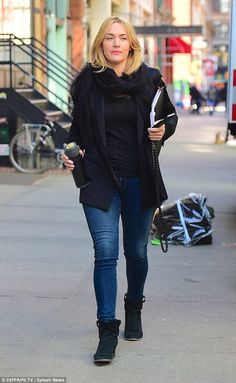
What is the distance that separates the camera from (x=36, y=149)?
13.2 m

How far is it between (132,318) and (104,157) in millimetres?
1061

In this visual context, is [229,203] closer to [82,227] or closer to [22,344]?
[82,227]

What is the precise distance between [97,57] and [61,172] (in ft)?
28.9

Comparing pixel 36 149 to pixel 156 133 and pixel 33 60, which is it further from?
pixel 156 133

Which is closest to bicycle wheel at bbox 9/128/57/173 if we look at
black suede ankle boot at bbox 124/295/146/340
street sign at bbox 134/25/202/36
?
black suede ankle boot at bbox 124/295/146/340

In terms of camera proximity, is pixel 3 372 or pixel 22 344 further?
pixel 22 344

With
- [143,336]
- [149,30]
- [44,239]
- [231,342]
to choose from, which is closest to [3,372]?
[143,336]

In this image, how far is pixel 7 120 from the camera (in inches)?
544

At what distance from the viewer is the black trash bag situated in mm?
7789

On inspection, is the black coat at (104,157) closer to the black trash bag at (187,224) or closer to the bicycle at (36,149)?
the black trash bag at (187,224)

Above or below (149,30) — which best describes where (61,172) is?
below

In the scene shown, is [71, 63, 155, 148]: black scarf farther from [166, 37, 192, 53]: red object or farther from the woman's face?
[166, 37, 192, 53]: red object

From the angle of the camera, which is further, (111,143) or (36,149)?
(36,149)

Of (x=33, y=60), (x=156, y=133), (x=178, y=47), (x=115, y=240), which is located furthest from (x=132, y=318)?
(x=178, y=47)
